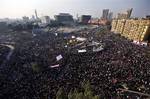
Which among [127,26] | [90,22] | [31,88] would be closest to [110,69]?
[31,88]

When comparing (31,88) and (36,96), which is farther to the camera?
(31,88)

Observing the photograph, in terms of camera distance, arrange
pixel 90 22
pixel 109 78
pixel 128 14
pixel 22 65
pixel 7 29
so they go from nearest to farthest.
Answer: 1. pixel 109 78
2. pixel 22 65
3. pixel 7 29
4. pixel 128 14
5. pixel 90 22

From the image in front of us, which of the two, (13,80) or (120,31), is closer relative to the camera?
(13,80)

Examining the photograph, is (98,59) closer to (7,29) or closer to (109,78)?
(109,78)

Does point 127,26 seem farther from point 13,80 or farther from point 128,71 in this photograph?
point 13,80

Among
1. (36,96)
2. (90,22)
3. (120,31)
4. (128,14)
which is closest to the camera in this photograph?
(36,96)

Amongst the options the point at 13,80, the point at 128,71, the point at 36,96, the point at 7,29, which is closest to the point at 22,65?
the point at 13,80
